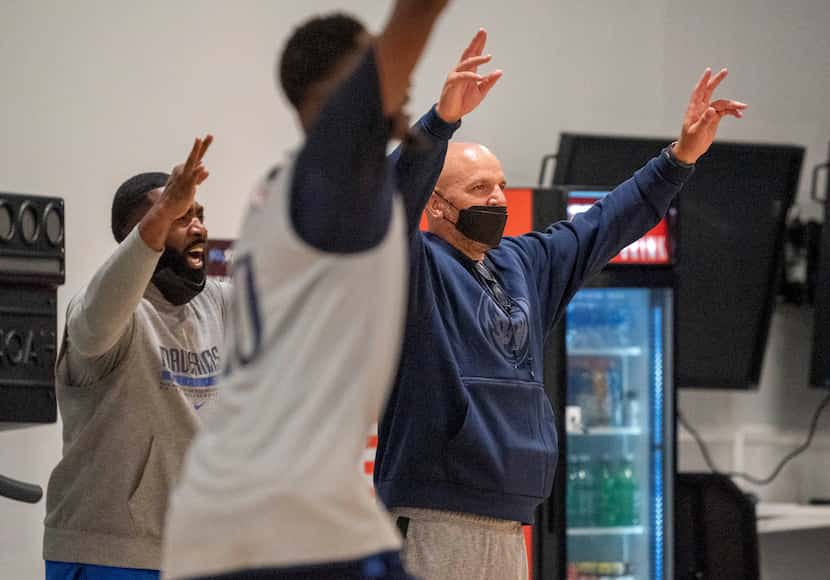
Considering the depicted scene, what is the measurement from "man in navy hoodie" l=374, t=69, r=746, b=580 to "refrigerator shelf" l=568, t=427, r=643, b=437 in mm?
2176

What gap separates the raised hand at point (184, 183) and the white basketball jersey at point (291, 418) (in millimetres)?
759

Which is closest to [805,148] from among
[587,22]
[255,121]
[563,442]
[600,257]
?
[587,22]

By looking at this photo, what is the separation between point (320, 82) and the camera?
1682 mm

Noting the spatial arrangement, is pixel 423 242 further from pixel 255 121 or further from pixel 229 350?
pixel 255 121

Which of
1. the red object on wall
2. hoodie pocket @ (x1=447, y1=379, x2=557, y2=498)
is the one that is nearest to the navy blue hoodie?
hoodie pocket @ (x1=447, y1=379, x2=557, y2=498)

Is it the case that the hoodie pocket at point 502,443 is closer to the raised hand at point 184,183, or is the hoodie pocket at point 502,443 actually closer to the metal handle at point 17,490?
the raised hand at point 184,183

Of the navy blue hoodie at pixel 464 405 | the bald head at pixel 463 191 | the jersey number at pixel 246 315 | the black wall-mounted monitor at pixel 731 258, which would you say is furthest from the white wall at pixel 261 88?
the jersey number at pixel 246 315

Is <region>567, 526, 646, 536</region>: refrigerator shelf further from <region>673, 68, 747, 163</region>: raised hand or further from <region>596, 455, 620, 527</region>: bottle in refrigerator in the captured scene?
<region>673, 68, 747, 163</region>: raised hand

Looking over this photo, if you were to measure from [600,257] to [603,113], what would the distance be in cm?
280

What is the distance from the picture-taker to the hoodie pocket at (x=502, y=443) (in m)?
2.73

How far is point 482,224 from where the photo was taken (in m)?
2.98

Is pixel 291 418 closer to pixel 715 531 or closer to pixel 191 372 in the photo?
pixel 191 372

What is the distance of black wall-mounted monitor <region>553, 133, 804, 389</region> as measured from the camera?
18.4 feet

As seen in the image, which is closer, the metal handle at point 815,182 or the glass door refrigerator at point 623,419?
the glass door refrigerator at point 623,419
